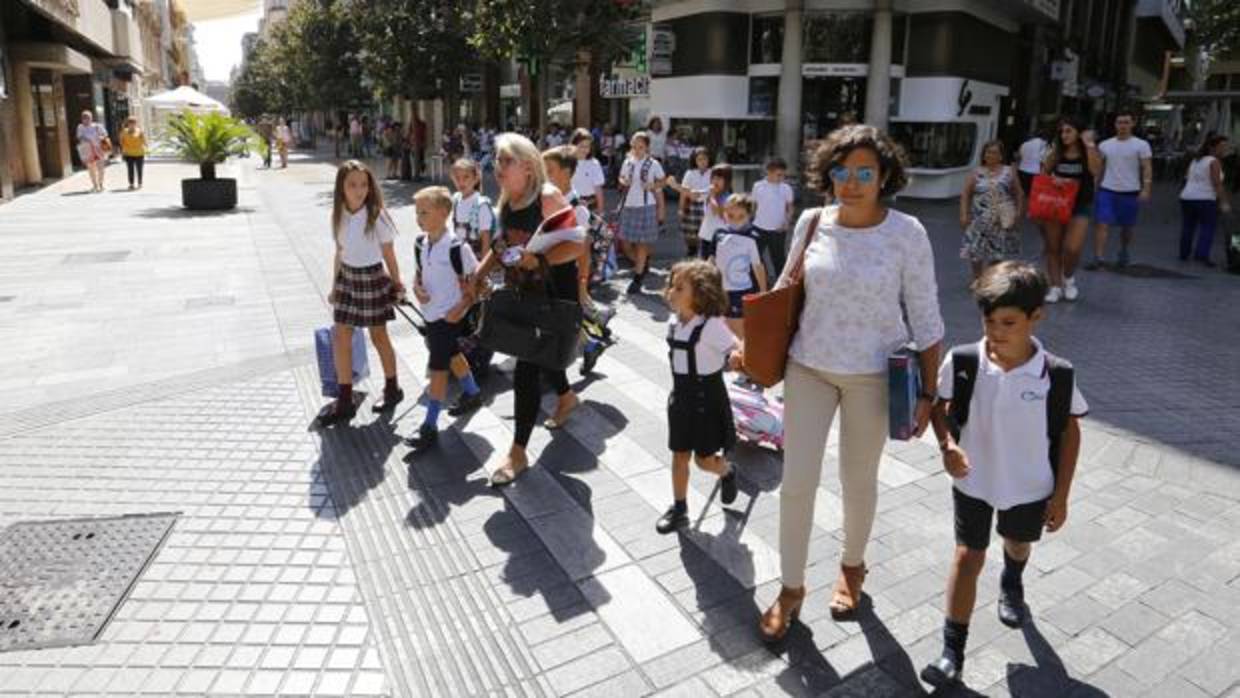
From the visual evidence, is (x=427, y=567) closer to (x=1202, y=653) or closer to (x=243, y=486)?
(x=243, y=486)

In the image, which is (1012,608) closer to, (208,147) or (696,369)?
(696,369)

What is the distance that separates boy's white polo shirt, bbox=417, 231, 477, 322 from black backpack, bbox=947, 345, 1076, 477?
3137 mm

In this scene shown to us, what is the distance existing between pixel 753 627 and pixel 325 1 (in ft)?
138

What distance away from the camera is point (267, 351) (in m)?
7.41

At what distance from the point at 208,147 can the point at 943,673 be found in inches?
682

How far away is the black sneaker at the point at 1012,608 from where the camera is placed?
3.43m

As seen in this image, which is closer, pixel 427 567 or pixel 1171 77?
pixel 427 567

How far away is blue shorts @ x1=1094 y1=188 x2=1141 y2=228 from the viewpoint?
34.5 ft

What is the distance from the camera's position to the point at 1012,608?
11.4 feet

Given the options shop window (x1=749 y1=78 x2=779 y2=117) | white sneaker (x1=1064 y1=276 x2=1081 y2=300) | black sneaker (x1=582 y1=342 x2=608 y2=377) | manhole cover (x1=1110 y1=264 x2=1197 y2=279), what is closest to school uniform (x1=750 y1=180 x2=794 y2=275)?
black sneaker (x1=582 y1=342 x2=608 y2=377)

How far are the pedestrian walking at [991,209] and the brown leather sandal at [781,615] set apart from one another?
632cm

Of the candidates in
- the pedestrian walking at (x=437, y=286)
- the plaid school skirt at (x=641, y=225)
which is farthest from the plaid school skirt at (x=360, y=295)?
the plaid school skirt at (x=641, y=225)

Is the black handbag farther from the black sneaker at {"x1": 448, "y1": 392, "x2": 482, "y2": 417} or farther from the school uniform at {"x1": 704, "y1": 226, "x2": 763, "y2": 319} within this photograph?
the school uniform at {"x1": 704, "y1": 226, "x2": 763, "y2": 319}

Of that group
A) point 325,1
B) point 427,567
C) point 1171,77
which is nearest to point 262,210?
point 427,567
